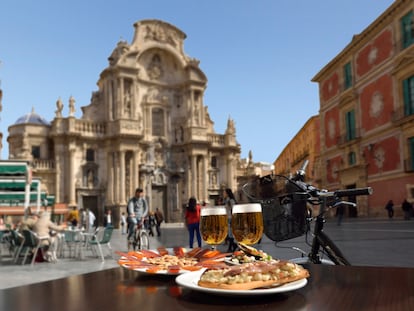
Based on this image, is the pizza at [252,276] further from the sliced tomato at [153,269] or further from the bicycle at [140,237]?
the bicycle at [140,237]

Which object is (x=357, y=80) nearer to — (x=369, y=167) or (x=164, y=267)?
(x=369, y=167)

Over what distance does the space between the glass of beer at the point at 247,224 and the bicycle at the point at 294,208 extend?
2.79 feet

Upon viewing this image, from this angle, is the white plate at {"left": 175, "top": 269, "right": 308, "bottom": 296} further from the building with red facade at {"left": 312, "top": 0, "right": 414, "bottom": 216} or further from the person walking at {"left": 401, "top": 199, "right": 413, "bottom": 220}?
the building with red facade at {"left": 312, "top": 0, "right": 414, "bottom": 216}

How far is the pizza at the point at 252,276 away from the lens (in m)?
1.15

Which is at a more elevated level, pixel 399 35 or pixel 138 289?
pixel 399 35

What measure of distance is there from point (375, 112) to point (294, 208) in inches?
927

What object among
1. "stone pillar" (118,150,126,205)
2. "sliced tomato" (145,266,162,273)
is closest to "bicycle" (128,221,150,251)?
"sliced tomato" (145,266,162,273)

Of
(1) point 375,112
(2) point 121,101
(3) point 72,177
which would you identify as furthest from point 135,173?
(1) point 375,112

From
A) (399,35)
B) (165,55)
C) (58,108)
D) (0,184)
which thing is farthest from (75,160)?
(399,35)

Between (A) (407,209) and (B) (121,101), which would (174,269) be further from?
(B) (121,101)

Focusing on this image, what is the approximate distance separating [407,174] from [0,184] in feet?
60.5

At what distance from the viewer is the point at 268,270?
1.22 metres

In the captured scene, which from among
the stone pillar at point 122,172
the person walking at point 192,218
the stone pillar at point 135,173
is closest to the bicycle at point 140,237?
the person walking at point 192,218

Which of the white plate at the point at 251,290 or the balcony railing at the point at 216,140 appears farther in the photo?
the balcony railing at the point at 216,140
